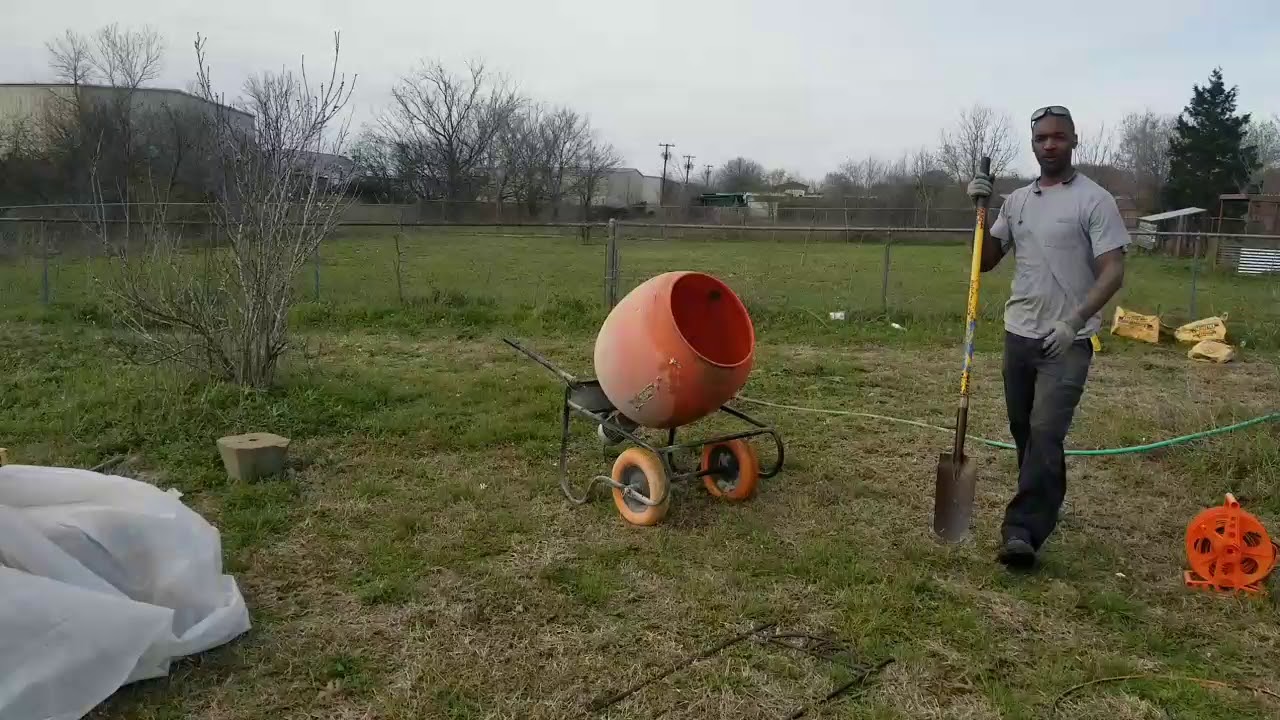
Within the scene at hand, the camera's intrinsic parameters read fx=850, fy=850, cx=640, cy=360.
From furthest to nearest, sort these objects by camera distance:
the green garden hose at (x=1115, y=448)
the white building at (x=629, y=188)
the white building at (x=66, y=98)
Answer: the white building at (x=629, y=188) → the white building at (x=66, y=98) → the green garden hose at (x=1115, y=448)

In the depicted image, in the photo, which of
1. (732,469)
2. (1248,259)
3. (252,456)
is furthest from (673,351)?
(1248,259)

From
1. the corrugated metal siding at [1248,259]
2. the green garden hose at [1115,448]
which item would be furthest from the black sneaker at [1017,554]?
the corrugated metal siding at [1248,259]

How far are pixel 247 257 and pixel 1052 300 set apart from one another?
525 cm

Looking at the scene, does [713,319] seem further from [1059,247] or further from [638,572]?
[1059,247]

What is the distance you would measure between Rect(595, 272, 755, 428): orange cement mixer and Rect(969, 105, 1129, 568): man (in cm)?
132

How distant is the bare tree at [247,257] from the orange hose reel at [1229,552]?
5.69 metres

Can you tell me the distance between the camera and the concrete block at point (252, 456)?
15.1ft

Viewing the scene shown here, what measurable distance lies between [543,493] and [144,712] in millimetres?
2324

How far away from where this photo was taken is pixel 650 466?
13.8 feet

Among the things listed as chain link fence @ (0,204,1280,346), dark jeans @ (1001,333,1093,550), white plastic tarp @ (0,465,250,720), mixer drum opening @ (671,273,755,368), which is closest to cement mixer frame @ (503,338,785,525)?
mixer drum opening @ (671,273,755,368)

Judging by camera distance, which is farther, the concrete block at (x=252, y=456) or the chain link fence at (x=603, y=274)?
the chain link fence at (x=603, y=274)

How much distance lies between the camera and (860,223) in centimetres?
3712

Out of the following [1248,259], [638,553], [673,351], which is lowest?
[638,553]

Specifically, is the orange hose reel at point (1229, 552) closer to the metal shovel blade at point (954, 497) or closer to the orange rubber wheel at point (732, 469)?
the metal shovel blade at point (954, 497)
